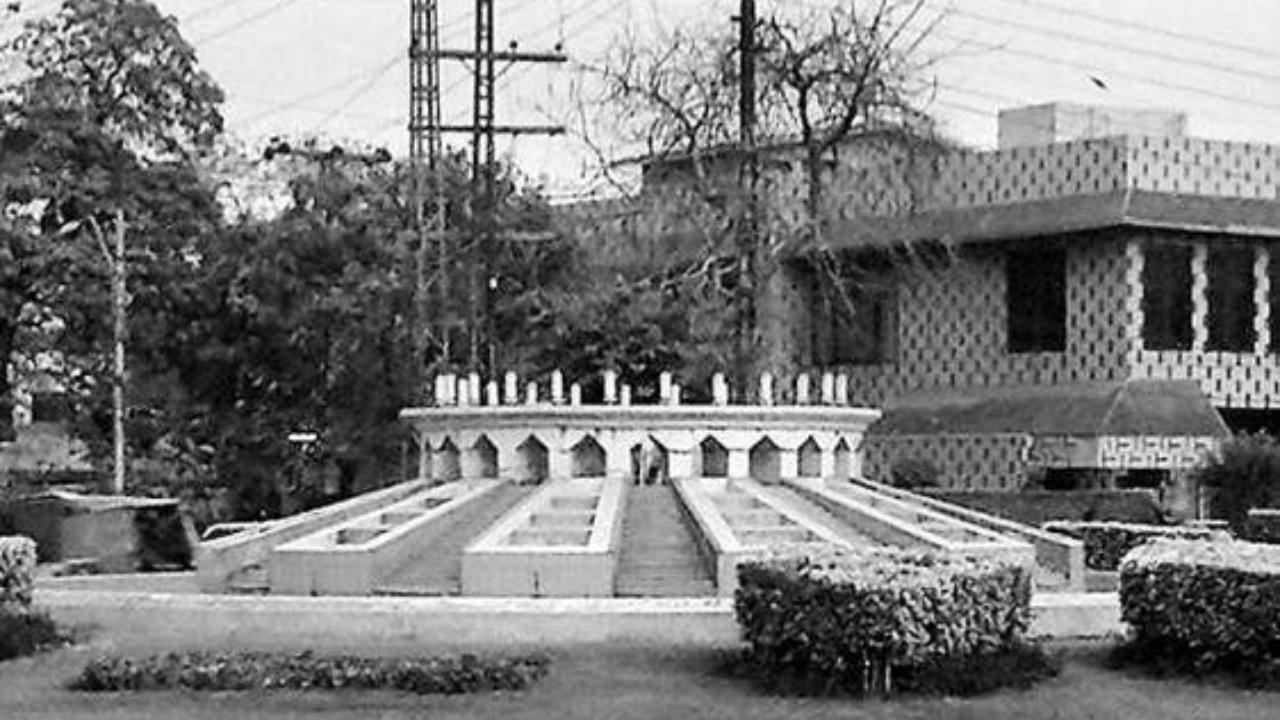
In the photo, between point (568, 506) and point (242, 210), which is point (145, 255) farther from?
point (568, 506)

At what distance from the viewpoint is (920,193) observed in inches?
1725

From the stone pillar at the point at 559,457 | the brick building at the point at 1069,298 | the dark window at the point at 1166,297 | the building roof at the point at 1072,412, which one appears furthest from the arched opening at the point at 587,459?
the dark window at the point at 1166,297

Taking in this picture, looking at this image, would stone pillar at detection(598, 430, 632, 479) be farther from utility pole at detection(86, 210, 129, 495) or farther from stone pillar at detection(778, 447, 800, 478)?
utility pole at detection(86, 210, 129, 495)

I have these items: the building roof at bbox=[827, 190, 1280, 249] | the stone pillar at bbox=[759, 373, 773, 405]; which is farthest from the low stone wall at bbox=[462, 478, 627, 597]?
the building roof at bbox=[827, 190, 1280, 249]

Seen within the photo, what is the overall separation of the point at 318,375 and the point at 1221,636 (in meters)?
28.0

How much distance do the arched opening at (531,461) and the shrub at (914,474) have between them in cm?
1720

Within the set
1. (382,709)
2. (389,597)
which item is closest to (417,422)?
(389,597)

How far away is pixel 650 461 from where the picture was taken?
2336 centimetres

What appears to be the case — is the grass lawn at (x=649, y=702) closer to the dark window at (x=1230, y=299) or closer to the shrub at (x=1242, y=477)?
the shrub at (x=1242, y=477)

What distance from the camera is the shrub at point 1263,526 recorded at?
31.0m

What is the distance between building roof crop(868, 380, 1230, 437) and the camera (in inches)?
1590

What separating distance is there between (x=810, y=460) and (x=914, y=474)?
18.2 meters

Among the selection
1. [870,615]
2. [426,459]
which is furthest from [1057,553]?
[870,615]

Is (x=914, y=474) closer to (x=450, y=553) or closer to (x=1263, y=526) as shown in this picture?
(x=1263, y=526)
